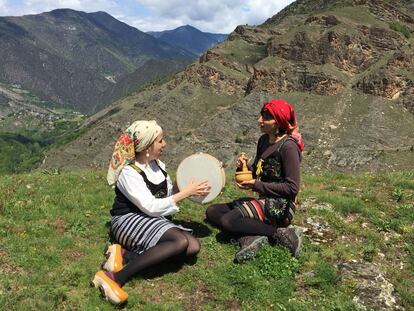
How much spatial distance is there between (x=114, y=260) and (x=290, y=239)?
4.11 metres

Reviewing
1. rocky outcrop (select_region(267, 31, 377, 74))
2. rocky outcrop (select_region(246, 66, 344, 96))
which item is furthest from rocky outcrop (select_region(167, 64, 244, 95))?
rocky outcrop (select_region(267, 31, 377, 74))

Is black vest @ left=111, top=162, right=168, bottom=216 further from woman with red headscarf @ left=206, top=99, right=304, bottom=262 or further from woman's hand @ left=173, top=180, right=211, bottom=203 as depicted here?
woman with red headscarf @ left=206, top=99, right=304, bottom=262

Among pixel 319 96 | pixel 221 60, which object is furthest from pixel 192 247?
pixel 221 60

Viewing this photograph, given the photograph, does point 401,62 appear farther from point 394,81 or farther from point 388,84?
point 388,84

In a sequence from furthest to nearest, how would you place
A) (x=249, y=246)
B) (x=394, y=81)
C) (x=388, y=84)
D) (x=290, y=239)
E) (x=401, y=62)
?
(x=401, y=62)
(x=388, y=84)
(x=394, y=81)
(x=290, y=239)
(x=249, y=246)

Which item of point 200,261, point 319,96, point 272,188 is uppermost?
point 272,188

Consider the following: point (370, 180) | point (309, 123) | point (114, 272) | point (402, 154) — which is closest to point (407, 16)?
point (309, 123)

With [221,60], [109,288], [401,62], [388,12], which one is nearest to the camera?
[109,288]

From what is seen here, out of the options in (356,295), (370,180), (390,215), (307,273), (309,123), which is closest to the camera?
(356,295)

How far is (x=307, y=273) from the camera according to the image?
1000cm

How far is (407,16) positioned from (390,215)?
191m

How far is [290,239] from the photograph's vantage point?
10.5 meters

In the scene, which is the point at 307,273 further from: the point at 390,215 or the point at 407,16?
the point at 407,16

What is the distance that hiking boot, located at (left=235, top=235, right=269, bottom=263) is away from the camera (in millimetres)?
10273
